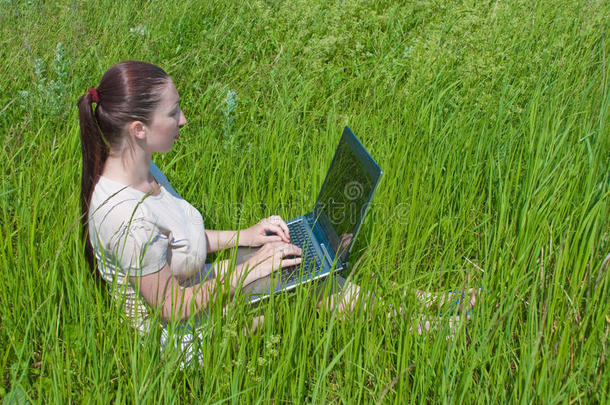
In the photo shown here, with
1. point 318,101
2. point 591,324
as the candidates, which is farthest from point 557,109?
point 591,324

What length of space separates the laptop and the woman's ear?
0.73 m

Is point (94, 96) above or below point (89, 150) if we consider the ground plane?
above

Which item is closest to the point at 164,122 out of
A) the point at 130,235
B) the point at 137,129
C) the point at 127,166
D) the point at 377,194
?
the point at 137,129

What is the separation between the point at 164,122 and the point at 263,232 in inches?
28.0

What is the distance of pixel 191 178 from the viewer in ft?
9.84

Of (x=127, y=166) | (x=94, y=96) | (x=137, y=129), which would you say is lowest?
(x=127, y=166)

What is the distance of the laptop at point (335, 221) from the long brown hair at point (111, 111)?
0.74 metres

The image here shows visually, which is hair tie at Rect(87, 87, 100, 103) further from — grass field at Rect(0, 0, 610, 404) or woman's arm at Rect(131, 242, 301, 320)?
woman's arm at Rect(131, 242, 301, 320)

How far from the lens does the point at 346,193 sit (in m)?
2.36

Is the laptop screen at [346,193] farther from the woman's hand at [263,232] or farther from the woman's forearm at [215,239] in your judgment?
the woman's forearm at [215,239]

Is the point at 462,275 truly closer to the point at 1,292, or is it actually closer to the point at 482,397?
the point at 482,397

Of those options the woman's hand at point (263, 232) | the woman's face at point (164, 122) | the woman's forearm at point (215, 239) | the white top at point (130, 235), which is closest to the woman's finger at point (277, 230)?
the woman's hand at point (263, 232)

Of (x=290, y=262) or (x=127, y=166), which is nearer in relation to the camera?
(x=127, y=166)

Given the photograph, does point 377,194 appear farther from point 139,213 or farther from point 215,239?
point 139,213
